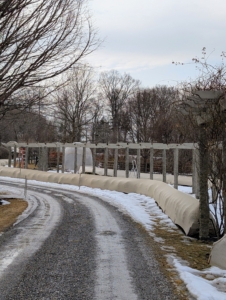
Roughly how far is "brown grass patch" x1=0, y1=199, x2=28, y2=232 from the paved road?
0.37 metres

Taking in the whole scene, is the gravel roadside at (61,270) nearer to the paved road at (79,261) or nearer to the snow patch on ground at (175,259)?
the paved road at (79,261)

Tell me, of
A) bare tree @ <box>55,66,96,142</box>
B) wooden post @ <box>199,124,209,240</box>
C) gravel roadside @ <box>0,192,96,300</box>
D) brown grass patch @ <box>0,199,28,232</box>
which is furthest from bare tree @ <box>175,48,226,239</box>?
bare tree @ <box>55,66,96,142</box>

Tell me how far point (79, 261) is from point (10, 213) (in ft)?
21.8

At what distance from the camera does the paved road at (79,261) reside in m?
4.93

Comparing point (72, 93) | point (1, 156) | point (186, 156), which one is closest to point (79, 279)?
point (186, 156)

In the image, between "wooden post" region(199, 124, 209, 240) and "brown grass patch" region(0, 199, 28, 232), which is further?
"brown grass patch" region(0, 199, 28, 232)

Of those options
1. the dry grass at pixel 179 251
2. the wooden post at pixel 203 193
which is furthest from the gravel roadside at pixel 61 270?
the wooden post at pixel 203 193

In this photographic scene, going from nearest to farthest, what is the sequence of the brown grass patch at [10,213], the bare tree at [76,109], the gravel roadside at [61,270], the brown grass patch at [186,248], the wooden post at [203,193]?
the gravel roadside at [61,270] → the brown grass patch at [186,248] → the wooden post at [203,193] → the brown grass patch at [10,213] → the bare tree at [76,109]

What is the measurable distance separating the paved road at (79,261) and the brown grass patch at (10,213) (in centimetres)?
37

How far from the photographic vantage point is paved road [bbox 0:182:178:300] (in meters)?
4.93

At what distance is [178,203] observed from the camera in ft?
33.7

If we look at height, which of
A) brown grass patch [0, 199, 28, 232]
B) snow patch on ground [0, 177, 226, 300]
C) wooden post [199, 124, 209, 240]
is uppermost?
wooden post [199, 124, 209, 240]

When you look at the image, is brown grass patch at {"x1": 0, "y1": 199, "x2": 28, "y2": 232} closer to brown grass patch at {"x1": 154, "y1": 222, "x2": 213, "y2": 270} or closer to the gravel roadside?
the gravel roadside

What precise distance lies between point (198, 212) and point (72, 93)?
1822 inches
